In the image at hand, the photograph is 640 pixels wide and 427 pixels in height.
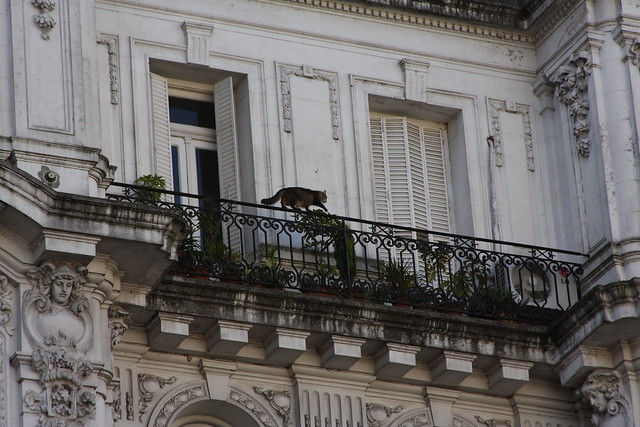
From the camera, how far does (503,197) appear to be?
79.8 ft

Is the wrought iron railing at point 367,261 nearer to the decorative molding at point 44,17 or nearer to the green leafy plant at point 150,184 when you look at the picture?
the green leafy plant at point 150,184

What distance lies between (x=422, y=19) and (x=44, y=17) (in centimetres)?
519

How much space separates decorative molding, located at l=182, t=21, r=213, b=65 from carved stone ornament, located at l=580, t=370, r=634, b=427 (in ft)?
17.1

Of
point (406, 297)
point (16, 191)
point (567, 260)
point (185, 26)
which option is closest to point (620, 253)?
point (567, 260)

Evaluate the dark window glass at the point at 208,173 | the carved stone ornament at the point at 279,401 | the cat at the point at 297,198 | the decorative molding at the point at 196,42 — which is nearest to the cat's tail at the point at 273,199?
the cat at the point at 297,198

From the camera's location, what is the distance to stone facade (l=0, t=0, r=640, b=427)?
2016 centimetres

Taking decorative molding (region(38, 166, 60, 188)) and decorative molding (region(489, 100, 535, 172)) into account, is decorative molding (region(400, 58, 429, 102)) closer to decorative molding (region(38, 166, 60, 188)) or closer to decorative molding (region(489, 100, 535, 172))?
decorative molding (region(489, 100, 535, 172))

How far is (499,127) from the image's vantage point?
24.7 m

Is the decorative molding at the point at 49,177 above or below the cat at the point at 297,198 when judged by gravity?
below

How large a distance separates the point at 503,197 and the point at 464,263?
4.38 ft

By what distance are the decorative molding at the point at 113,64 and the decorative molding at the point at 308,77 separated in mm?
1834

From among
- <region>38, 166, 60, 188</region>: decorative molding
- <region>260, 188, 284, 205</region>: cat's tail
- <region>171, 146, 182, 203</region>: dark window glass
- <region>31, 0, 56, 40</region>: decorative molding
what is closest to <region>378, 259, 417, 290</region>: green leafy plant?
<region>260, 188, 284, 205</region>: cat's tail

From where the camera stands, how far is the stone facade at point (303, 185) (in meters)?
20.2

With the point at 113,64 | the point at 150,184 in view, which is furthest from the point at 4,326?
the point at 113,64
